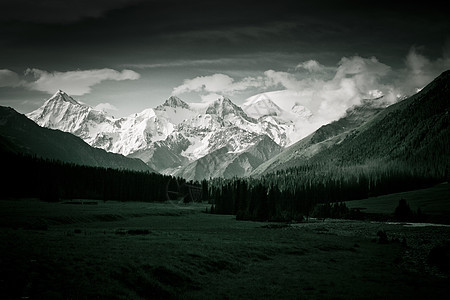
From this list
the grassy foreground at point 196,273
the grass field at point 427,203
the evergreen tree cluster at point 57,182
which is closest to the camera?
the grassy foreground at point 196,273

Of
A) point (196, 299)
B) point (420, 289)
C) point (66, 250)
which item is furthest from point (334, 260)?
point (66, 250)

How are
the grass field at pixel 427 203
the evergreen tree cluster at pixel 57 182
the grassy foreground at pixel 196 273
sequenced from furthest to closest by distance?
the evergreen tree cluster at pixel 57 182 → the grass field at pixel 427 203 → the grassy foreground at pixel 196 273

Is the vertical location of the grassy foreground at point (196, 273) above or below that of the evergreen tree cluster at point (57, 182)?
below

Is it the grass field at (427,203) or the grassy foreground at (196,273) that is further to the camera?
the grass field at (427,203)

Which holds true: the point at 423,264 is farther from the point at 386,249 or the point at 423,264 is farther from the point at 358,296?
the point at 358,296

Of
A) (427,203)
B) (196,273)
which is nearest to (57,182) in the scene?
(196,273)

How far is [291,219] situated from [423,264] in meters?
91.8

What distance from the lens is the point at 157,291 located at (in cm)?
2583

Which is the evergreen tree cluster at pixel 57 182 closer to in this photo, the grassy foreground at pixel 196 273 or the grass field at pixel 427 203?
the grassy foreground at pixel 196 273

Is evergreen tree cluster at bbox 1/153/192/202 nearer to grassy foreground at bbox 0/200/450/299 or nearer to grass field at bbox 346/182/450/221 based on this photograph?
grassy foreground at bbox 0/200/450/299

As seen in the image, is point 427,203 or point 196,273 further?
point 427,203

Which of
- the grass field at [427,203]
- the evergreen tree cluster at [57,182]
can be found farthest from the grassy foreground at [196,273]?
the evergreen tree cluster at [57,182]

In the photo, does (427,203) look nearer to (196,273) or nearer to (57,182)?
(196,273)

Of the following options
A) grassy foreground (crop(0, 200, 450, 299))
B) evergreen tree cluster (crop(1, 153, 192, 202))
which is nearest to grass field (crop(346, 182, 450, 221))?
grassy foreground (crop(0, 200, 450, 299))
